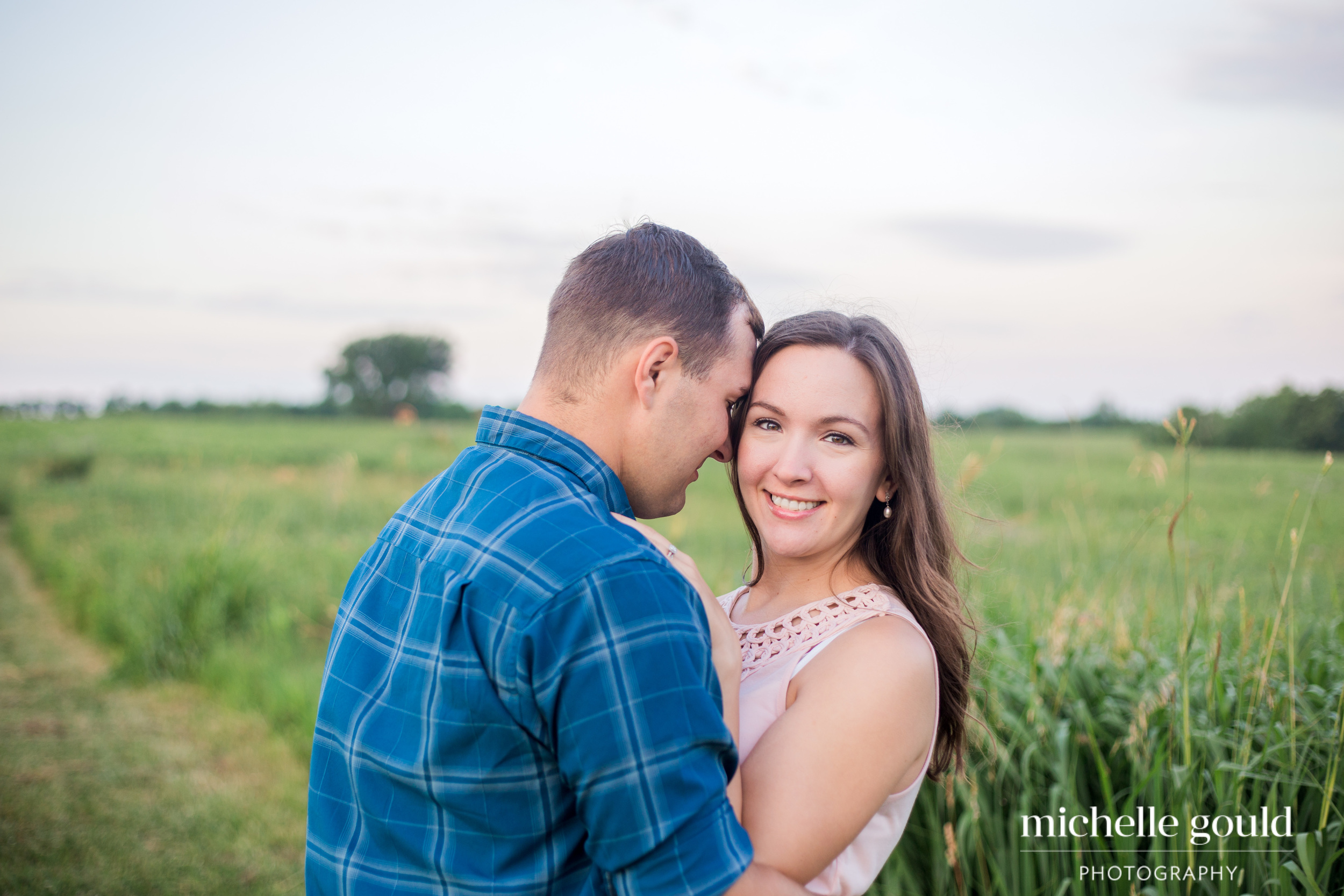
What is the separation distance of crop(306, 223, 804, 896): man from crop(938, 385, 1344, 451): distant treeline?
168cm

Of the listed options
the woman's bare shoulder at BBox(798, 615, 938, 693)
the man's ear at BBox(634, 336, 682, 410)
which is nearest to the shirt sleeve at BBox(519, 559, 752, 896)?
the man's ear at BBox(634, 336, 682, 410)

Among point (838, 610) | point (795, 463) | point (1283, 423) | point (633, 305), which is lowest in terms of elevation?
point (1283, 423)

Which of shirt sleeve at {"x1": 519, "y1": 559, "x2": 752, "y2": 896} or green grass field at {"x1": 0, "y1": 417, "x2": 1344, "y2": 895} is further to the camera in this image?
green grass field at {"x1": 0, "y1": 417, "x2": 1344, "y2": 895}

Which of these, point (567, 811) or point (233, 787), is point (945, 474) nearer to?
point (567, 811)

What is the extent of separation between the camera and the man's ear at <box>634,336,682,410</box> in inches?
71.2

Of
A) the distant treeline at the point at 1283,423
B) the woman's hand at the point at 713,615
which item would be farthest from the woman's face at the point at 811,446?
the distant treeline at the point at 1283,423

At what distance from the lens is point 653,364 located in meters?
1.83

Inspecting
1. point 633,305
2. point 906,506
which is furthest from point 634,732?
point 906,506

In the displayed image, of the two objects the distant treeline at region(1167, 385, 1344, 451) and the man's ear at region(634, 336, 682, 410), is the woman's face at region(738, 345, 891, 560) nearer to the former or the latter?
the man's ear at region(634, 336, 682, 410)

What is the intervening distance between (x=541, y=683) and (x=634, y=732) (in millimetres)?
176

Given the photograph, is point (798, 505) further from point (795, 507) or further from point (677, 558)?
point (677, 558)

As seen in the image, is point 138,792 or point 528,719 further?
point 138,792

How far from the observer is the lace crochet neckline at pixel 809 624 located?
222cm

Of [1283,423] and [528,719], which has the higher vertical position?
[528,719]
